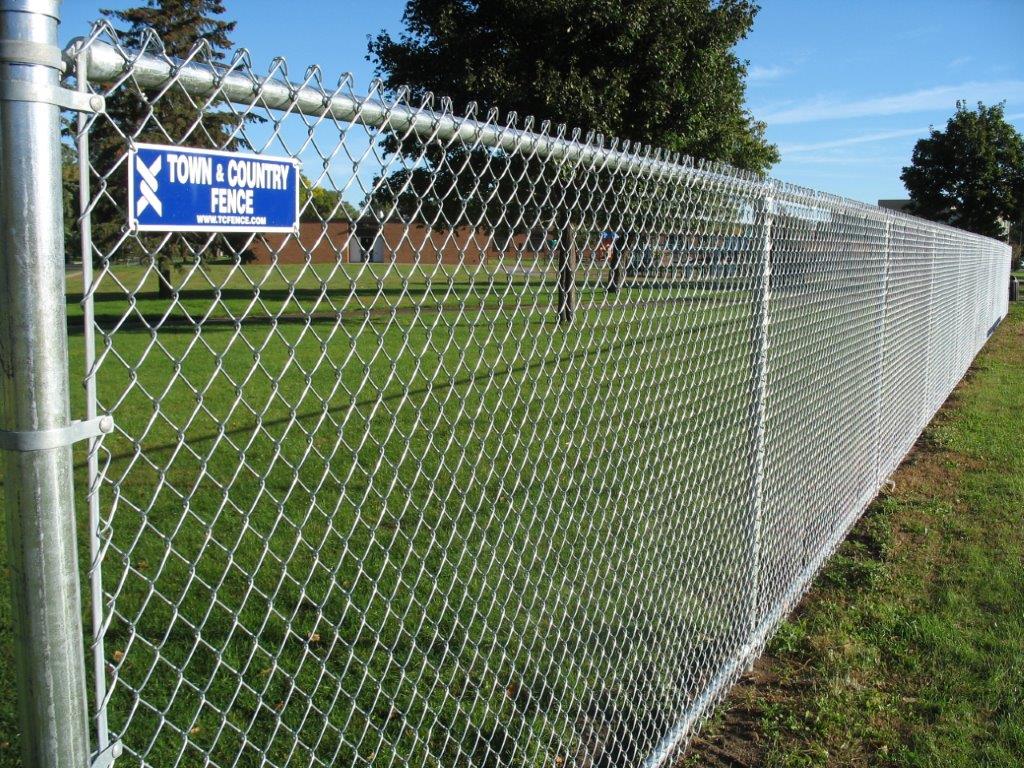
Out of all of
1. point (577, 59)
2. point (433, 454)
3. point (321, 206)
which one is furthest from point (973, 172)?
point (321, 206)

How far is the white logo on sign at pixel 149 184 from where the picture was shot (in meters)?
1.27

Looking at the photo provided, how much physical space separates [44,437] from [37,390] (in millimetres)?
68

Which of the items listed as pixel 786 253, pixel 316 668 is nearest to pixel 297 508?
pixel 316 668

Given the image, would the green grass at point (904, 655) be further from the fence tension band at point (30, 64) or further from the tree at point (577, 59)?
the tree at point (577, 59)

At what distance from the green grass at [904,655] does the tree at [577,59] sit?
10.4 metres

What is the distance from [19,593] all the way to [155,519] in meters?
4.57

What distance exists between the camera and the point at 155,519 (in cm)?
556

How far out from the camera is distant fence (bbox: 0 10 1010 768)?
52.1 inches

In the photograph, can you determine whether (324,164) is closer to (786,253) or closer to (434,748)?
(434,748)

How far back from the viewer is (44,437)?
1.25 m

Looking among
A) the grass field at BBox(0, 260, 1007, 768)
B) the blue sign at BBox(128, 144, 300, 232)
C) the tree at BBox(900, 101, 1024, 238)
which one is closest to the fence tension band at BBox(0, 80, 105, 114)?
the blue sign at BBox(128, 144, 300, 232)

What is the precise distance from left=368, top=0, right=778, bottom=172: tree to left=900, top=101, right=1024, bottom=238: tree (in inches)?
1105

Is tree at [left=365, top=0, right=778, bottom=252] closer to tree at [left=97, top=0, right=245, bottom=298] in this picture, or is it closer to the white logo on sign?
tree at [left=97, top=0, right=245, bottom=298]

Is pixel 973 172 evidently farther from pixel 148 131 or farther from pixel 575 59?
pixel 148 131
